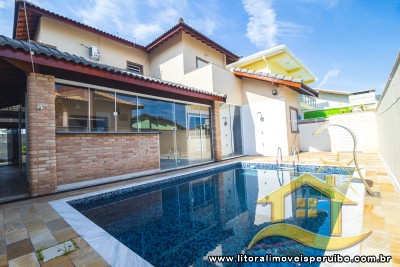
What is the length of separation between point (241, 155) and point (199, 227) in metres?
9.97

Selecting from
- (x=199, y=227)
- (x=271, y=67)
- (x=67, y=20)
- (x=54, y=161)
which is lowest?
(x=199, y=227)

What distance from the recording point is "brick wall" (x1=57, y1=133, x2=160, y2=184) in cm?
611

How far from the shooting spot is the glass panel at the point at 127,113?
763 cm

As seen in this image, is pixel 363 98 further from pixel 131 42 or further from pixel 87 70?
pixel 87 70

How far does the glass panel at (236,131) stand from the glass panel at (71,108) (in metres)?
9.30

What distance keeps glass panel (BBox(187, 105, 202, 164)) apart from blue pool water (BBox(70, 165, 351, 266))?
335 cm

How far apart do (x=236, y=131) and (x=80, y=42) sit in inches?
440

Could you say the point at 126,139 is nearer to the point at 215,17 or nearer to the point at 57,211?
the point at 57,211

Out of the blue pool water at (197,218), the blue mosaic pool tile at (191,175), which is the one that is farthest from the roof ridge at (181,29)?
the blue pool water at (197,218)

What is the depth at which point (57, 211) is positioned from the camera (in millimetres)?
4238

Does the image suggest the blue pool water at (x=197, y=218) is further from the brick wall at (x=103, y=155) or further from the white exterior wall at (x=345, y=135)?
the white exterior wall at (x=345, y=135)

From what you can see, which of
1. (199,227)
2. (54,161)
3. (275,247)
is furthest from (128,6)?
(275,247)

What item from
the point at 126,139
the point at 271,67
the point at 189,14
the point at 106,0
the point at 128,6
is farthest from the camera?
the point at 271,67

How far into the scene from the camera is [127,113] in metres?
7.88
